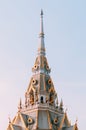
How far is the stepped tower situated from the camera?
204ft

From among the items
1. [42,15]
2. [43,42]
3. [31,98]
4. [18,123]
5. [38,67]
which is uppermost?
[42,15]

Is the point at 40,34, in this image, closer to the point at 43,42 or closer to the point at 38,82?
the point at 43,42

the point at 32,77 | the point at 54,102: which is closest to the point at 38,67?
the point at 32,77

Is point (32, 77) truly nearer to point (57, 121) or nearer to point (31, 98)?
point (31, 98)

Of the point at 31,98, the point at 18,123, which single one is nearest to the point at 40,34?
the point at 31,98

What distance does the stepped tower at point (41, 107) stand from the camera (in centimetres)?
6212

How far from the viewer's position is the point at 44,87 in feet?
215

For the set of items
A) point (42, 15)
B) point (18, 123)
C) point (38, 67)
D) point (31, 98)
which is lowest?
point (18, 123)

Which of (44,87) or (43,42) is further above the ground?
(43,42)

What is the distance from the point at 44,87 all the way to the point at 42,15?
42.0ft

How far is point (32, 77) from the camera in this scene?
6769 cm

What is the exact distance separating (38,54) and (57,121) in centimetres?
1146

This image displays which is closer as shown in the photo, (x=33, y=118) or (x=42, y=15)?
(x=33, y=118)

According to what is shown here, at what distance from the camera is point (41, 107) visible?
209 ft
